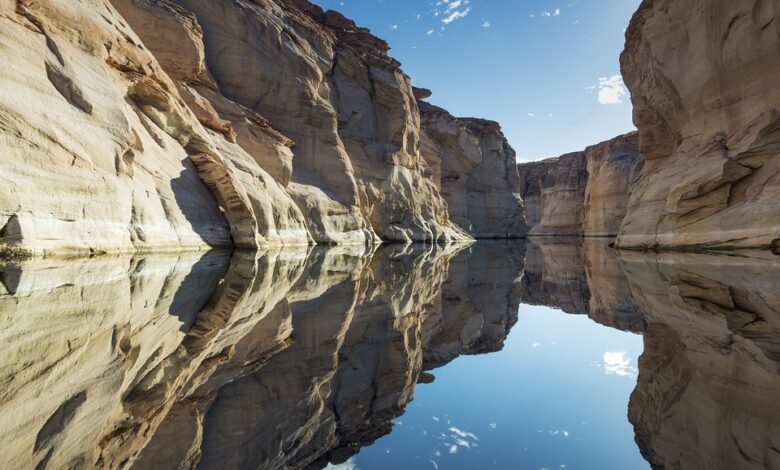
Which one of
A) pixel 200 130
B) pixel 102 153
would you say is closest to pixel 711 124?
pixel 200 130

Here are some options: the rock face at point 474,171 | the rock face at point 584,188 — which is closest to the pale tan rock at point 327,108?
the rock face at point 474,171

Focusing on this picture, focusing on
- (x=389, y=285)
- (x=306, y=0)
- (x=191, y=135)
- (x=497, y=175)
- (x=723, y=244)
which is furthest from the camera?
(x=497, y=175)

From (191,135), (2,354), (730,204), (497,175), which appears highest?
(497,175)

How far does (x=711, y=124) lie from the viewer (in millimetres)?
19203

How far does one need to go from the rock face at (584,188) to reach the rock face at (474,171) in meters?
10.0

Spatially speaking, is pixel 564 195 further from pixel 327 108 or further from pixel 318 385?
→ pixel 318 385

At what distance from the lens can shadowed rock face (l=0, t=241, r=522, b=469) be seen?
92.4 inches

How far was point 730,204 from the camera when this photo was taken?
643 inches

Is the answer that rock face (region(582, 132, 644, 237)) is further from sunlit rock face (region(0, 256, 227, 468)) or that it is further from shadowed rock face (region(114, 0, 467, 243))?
sunlit rock face (region(0, 256, 227, 468))

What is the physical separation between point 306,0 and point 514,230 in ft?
135

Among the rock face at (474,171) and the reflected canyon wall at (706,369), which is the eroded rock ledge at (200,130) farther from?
the rock face at (474,171)

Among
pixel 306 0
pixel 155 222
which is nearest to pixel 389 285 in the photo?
pixel 155 222

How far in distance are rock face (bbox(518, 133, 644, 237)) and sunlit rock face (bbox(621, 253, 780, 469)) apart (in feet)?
140

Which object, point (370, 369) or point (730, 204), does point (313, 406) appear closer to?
point (370, 369)
